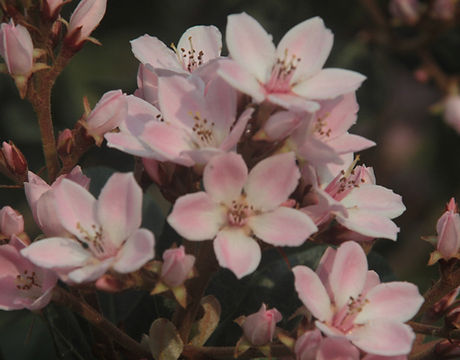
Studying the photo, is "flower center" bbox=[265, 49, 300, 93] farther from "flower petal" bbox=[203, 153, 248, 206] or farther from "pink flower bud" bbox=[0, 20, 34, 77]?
"pink flower bud" bbox=[0, 20, 34, 77]

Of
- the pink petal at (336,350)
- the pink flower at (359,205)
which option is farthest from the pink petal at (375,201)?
the pink petal at (336,350)

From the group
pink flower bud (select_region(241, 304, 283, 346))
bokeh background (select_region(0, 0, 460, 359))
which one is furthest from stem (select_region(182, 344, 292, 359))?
bokeh background (select_region(0, 0, 460, 359))

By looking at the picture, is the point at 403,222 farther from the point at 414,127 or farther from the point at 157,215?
the point at 157,215

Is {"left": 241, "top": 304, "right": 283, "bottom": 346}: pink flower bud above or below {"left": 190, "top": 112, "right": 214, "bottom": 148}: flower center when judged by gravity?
below

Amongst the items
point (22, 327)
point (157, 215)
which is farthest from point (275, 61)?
point (22, 327)

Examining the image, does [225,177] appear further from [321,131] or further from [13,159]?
[13,159]

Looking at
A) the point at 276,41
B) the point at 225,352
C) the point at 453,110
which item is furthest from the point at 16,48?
the point at 453,110
